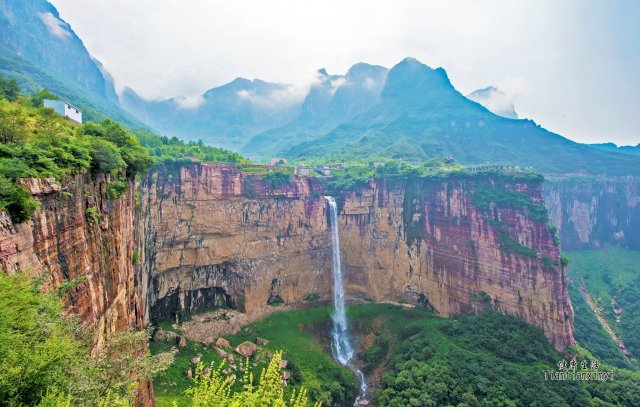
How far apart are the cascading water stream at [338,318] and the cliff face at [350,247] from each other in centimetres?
99

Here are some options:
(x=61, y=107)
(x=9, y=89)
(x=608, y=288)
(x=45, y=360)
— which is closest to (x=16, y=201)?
(x=45, y=360)

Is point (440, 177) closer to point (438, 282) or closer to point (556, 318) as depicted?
point (438, 282)

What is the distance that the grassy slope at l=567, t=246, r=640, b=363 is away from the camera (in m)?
40.9

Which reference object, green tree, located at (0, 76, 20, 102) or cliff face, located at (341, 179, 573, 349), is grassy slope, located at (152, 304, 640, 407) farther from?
green tree, located at (0, 76, 20, 102)

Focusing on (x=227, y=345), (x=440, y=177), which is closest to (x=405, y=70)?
(x=440, y=177)

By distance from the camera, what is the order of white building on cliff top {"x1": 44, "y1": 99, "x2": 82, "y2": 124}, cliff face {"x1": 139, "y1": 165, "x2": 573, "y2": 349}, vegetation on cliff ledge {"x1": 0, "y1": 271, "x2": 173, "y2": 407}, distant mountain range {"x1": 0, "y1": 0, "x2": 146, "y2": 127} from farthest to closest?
distant mountain range {"x1": 0, "y1": 0, "x2": 146, "y2": 127} < cliff face {"x1": 139, "y1": 165, "x2": 573, "y2": 349} < white building on cliff top {"x1": 44, "y1": 99, "x2": 82, "y2": 124} < vegetation on cliff ledge {"x1": 0, "y1": 271, "x2": 173, "y2": 407}

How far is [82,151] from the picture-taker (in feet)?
42.6

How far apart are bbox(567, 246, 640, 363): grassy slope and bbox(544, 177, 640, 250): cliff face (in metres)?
2.40

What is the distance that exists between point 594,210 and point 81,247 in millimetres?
76135

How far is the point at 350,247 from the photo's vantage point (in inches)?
1809

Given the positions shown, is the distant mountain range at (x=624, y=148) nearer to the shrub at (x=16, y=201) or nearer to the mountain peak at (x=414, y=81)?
the mountain peak at (x=414, y=81)

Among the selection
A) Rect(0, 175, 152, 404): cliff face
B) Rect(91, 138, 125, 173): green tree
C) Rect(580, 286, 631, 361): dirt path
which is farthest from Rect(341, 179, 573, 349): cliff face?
Rect(91, 138, 125, 173): green tree

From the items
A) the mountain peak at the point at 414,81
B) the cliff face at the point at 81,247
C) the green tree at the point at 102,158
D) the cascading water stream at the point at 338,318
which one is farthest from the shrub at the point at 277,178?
the mountain peak at the point at 414,81

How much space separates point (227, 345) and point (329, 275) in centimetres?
1627
